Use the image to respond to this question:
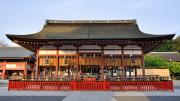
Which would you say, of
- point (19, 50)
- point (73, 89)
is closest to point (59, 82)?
point (73, 89)

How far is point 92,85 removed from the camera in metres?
18.5

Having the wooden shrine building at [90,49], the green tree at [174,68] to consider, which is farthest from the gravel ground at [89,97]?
the green tree at [174,68]

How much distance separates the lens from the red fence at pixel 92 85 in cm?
1839

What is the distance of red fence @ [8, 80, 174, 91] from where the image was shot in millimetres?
18391

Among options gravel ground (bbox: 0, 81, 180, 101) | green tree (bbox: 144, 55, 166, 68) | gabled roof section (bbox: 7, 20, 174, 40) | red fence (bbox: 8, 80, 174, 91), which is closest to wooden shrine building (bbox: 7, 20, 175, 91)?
gabled roof section (bbox: 7, 20, 174, 40)

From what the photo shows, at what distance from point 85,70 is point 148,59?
3119cm

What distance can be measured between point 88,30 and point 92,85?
6.49 metres

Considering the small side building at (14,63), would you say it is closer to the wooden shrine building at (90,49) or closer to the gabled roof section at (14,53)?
the gabled roof section at (14,53)

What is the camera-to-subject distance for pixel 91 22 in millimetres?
24688

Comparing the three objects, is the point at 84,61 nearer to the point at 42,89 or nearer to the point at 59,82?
the point at 59,82

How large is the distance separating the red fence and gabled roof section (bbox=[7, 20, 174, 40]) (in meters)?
3.80

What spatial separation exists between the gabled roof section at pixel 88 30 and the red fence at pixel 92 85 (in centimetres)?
380

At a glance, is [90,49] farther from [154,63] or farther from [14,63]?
[154,63]

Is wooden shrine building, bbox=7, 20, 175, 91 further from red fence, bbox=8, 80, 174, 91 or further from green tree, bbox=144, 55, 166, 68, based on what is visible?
green tree, bbox=144, 55, 166, 68
